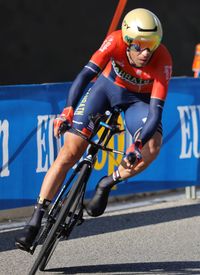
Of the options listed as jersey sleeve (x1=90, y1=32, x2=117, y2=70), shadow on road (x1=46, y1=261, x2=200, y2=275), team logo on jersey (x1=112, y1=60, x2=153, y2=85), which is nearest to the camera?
jersey sleeve (x1=90, y1=32, x2=117, y2=70)

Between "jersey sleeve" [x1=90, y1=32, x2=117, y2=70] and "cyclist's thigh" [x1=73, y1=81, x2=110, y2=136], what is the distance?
0.30 m

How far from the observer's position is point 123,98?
7.36m

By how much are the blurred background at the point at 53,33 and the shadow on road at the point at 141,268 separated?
23.6 ft

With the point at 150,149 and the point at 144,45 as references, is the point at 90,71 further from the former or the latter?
the point at 150,149

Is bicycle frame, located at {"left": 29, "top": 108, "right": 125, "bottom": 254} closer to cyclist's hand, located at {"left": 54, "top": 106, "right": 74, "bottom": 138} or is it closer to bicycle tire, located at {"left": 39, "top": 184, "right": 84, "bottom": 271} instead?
bicycle tire, located at {"left": 39, "top": 184, "right": 84, "bottom": 271}

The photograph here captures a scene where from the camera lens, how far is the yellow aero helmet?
22.7 ft

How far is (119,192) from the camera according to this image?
1016 cm

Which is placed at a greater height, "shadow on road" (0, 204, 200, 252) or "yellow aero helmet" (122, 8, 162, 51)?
"yellow aero helmet" (122, 8, 162, 51)

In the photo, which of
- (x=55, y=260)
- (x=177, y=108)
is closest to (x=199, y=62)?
(x=177, y=108)

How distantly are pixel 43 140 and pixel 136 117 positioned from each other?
2.23m

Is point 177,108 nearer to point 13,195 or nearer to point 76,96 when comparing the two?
point 13,195

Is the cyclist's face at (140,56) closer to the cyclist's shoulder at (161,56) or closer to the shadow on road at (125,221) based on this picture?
the cyclist's shoulder at (161,56)

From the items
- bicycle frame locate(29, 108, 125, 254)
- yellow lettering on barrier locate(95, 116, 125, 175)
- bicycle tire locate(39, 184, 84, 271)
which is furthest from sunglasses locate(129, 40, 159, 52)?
yellow lettering on barrier locate(95, 116, 125, 175)

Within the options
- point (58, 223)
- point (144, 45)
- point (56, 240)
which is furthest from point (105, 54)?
point (56, 240)
